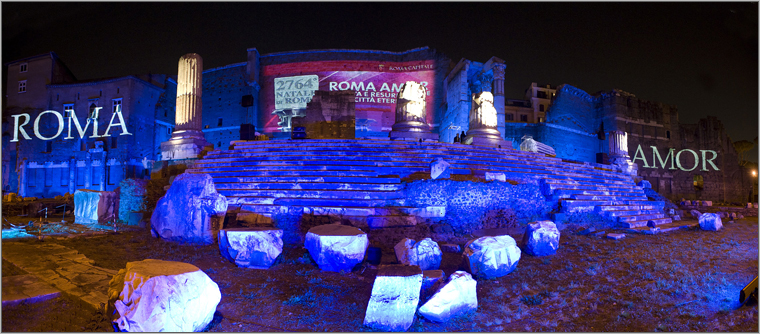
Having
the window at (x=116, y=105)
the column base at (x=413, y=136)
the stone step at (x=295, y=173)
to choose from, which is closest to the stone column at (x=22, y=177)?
the window at (x=116, y=105)

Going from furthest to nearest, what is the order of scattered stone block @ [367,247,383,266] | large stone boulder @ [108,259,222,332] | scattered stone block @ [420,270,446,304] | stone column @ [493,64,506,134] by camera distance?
stone column @ [493,64,506,134], scattered stone block @ [367,247,383,266], scattered stone block @ [420,270,446,304], large stone boulder @ [108,259,222,332]

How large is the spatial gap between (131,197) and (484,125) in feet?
38.0

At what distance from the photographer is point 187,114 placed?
453 inches

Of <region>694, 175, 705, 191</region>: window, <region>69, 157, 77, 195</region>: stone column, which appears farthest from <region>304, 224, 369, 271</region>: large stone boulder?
<region>694, 175, 705, 191</region>: window

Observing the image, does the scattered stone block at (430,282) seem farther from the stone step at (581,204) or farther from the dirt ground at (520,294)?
the stone step at (581,204)

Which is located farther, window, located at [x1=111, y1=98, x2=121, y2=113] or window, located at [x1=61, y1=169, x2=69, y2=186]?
window, located at [x1=111, y1=98, x2=121, y2=113]

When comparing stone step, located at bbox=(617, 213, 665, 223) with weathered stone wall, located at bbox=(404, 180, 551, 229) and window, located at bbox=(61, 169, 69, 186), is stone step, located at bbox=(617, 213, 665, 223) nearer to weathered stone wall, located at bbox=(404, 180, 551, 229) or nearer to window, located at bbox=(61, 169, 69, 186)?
weathered stone wall, located at bbox=(404, 180, 551, 229)

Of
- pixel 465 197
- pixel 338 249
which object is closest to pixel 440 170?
pixel 465 197

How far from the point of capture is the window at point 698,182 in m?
27.4

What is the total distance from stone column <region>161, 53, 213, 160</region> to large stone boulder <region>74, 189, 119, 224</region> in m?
3.00

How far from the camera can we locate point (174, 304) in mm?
2402

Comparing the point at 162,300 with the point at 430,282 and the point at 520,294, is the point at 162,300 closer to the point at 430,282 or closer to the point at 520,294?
the point at 430,282

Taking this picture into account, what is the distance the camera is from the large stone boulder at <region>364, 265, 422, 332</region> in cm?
275

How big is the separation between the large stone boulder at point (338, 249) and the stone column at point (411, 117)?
796cm
